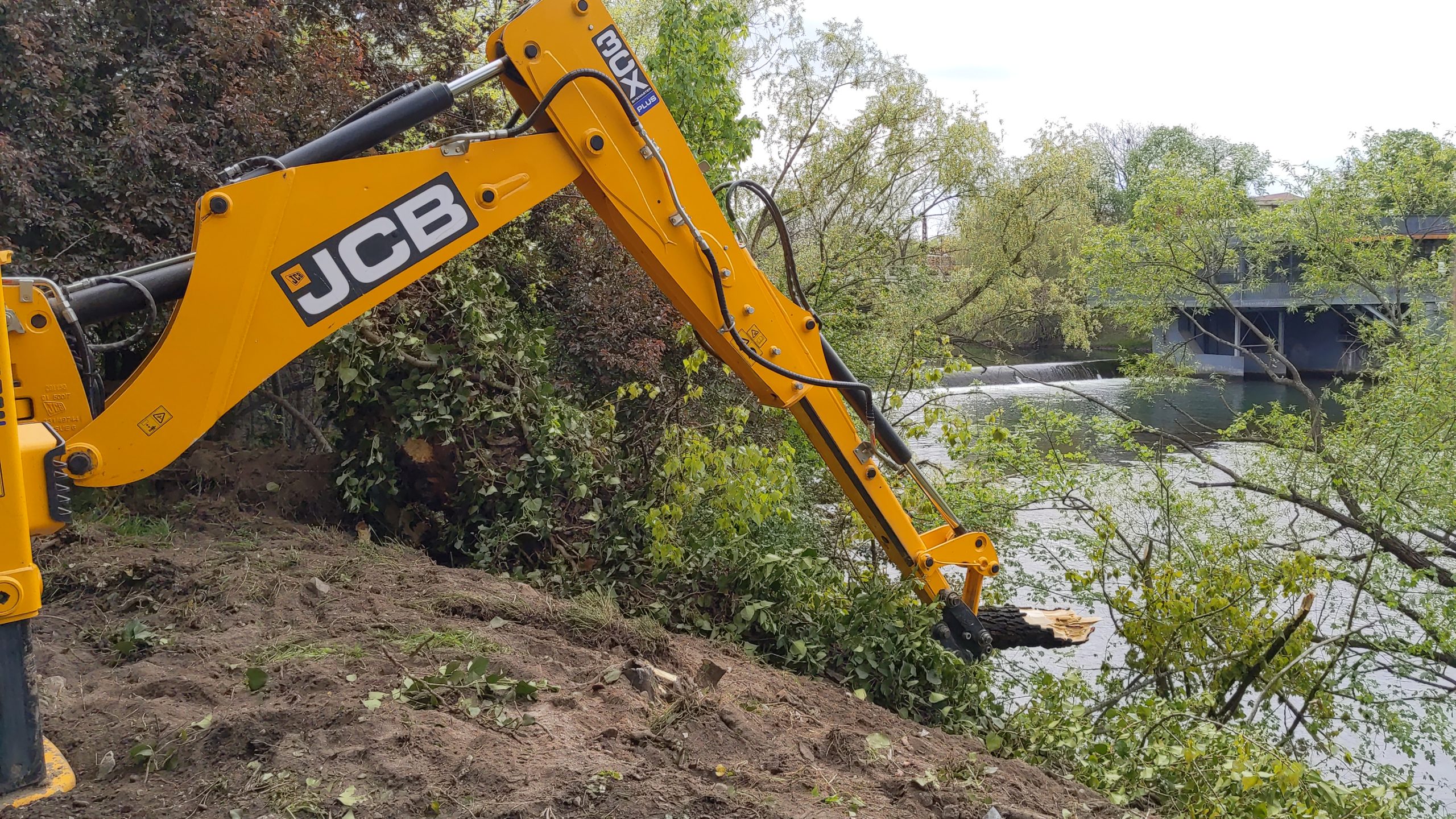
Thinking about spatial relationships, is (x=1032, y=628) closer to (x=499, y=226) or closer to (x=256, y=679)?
(x=499, y=226)

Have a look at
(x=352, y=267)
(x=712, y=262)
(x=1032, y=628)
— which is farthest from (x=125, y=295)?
(x=1032, y=628)

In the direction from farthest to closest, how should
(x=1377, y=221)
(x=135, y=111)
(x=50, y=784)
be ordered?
(x=1377, y=221), (x=135, y=111), (x=50, y=784)

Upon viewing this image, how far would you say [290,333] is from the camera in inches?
109

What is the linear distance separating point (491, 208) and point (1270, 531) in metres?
8.74

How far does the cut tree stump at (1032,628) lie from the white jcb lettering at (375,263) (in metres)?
6.70

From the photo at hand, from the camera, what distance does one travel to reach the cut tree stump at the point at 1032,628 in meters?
8.54

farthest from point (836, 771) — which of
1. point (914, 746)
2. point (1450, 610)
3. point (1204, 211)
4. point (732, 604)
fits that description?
point (1204, 211)

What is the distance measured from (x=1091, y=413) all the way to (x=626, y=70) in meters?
16.0

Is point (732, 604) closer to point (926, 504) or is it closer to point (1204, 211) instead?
point (926, 504)

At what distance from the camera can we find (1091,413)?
17.7 metres

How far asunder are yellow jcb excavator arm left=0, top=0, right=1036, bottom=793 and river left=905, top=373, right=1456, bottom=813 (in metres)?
3.34

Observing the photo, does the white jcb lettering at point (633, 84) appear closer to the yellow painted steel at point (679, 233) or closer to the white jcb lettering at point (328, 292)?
the yellow painted steel at point (679, 233)

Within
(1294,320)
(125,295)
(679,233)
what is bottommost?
(1294,320)

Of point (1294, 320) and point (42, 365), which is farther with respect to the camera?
Result: point (1294, 320)
